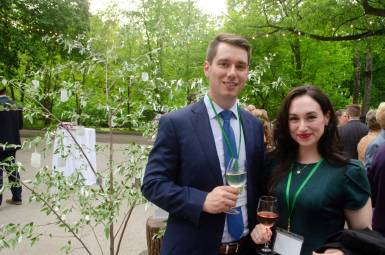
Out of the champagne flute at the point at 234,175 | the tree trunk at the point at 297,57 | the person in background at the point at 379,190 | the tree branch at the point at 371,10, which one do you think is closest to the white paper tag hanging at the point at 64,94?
the champagne flute at the point at 234,175

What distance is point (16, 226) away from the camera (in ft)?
10.3

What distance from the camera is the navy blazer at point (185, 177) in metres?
1.92

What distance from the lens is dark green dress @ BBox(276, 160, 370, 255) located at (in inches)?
79.3

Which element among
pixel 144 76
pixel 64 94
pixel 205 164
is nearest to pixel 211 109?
pixel 205 164

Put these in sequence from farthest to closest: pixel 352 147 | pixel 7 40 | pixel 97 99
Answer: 1. pixel 7 40
2. pixel 352 147
3. pixel 97 99

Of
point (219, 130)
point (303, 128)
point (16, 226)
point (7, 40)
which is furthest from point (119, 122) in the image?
point (7, 40)

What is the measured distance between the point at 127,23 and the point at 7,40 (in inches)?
541

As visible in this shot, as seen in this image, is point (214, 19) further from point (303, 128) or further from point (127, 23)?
point (303, 128)

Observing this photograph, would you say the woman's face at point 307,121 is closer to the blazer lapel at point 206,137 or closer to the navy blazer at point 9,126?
the blazer lapel at point 206,137

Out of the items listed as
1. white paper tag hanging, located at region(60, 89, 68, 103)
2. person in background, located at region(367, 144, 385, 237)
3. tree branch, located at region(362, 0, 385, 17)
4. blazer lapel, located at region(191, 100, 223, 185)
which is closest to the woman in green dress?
blazer lapel, located at region(191, 100, 223, 185)

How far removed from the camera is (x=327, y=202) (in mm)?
2016

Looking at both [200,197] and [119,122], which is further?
[119,122]

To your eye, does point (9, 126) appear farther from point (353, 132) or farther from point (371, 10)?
point (371, 10)

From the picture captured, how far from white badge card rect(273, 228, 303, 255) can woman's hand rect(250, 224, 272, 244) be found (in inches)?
4.6
